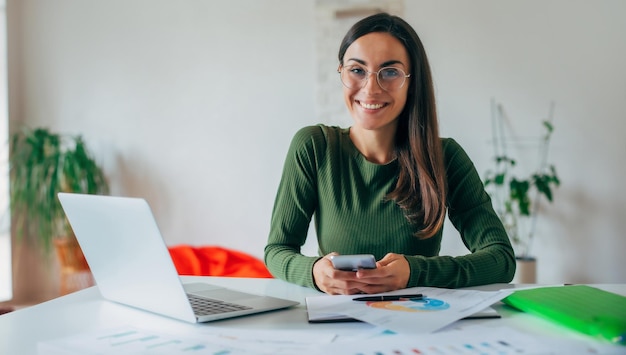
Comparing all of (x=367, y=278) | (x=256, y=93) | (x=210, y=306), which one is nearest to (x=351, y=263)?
(x=367, y=278)

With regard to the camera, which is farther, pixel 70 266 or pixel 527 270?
pixel 70 266

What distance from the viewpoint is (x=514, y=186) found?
10.1 feet

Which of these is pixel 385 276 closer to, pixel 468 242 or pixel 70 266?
pixel 468 242

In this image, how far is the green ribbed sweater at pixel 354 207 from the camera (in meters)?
1.55

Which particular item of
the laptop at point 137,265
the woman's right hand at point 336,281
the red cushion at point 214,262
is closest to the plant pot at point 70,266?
the red cushion at point 214,262

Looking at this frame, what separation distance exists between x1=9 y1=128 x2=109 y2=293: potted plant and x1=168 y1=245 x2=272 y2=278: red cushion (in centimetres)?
58

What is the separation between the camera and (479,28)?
3.29m

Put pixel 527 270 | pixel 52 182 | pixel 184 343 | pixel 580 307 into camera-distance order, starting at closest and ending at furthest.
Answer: pixel 184 343 → pixel 580 307 → pixel 527 270 → pixel 52 182

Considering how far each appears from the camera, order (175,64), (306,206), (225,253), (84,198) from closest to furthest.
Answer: (84,198), (306,206), (225,253), (175,64)

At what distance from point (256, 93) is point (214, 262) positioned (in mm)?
967

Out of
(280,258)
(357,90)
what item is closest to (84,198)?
(280,258)

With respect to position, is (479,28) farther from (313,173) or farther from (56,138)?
(56,138)

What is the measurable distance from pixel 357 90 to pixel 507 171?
190 cm

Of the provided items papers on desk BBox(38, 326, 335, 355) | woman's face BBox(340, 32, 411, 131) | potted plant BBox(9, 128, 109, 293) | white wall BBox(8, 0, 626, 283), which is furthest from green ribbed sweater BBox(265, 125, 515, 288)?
potted plant BBox(9, 128, 109, 293)
